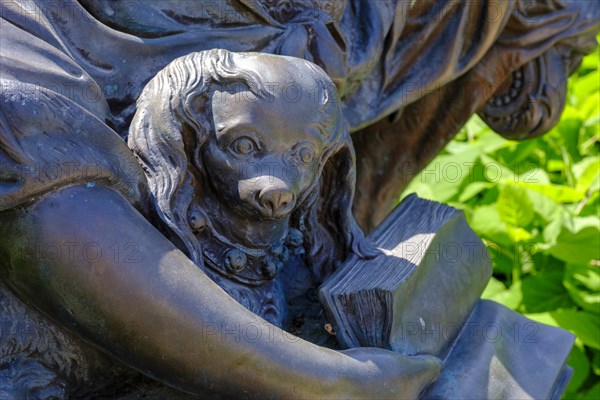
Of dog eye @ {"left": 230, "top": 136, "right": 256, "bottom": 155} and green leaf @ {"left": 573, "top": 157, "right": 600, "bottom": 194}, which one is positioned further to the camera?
green leaf @ {"left": 573, "top": 157, "right": 600, "bottom": 194}

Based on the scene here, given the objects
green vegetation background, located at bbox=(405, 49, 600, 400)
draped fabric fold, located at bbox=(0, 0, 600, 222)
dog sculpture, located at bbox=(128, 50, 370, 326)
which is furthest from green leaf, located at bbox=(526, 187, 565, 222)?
dog sculpture, located at bbox=(128, 50, 370, 326)

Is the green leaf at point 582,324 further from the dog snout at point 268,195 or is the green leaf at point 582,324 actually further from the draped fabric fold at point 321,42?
the dog snout at point 268,195

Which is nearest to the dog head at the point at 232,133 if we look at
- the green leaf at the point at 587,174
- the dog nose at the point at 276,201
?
the dog nose at the point at 276,201

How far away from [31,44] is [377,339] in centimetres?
59

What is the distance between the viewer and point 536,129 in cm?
211

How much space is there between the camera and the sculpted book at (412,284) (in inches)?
56.1

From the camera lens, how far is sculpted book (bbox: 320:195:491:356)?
4.67 feet

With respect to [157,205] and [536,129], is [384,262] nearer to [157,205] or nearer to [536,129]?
[157,205]

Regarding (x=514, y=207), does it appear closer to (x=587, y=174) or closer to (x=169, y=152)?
(x=587, y=174)

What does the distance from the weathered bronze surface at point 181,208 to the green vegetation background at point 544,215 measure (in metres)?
0.76

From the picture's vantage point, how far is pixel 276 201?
1.37 metres

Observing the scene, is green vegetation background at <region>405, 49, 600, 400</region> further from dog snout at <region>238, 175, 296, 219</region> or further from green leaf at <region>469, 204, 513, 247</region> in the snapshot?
dog snout at <region>238, 175, 296, 219</region>

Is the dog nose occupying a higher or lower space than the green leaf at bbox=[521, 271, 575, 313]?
higher

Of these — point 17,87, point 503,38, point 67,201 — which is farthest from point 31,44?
point 503,38
